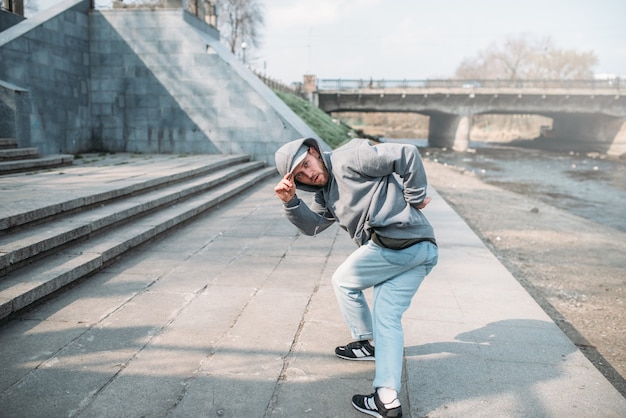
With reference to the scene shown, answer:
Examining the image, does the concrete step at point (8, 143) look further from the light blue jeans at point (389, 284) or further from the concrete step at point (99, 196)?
the light blue jeans at point (389, 284)

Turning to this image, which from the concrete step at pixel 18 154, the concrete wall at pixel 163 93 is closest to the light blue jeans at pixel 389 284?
the concrete step at pixel 18 154

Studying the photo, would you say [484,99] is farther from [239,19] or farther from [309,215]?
[309,215]

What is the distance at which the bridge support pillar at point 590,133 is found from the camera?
41500mm

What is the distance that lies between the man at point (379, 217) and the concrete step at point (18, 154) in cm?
774

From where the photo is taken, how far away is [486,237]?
753 centimetres

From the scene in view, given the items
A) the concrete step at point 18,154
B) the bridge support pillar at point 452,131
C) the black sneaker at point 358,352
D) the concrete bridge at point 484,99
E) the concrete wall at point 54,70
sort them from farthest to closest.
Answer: the bridge support pillar at point 452,131
the concrete bridge at point 484,99
the concrete wall at point 54,70
the concrete step at point 18,154
the black sneaker at point 358,352

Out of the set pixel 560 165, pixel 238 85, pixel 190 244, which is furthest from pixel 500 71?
pixel 190 244

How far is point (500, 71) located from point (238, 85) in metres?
80.4

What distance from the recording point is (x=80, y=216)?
5.16 m

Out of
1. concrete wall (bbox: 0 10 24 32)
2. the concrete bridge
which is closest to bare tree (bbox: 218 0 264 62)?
the concrete bridge

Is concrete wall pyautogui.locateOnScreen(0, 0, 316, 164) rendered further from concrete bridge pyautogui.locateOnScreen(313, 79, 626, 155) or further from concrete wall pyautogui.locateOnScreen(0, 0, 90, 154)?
concrete bridge pyautogui.locateOnScreen(313, 79, 626, 155)

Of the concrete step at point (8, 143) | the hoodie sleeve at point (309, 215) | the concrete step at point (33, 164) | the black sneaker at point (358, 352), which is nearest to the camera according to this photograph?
the hoodie sleeve at point (309, 215)

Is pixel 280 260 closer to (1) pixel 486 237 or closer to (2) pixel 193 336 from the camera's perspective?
(2) pixel 193 336

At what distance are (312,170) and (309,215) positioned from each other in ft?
1.04
